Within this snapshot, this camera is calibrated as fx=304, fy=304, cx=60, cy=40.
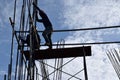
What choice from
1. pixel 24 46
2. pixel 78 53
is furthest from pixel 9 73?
pixel 78 53

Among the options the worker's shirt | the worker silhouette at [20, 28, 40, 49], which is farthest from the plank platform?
the worker's shirt

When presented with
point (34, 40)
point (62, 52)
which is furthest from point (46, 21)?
point (62, 52)

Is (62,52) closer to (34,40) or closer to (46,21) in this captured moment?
(46,21)

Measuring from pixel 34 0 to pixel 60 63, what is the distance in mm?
5468

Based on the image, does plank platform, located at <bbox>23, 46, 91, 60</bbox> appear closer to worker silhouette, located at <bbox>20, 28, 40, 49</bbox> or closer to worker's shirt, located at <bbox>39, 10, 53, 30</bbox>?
worker silhouette, located at <bbox>20, 28, 40, 49</bbox>

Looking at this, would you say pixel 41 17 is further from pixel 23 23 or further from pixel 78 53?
pixel 78 53

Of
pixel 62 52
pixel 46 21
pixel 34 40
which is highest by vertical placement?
pixel 46 21

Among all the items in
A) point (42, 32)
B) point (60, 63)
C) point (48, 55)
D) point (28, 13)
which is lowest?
point (60, 63)

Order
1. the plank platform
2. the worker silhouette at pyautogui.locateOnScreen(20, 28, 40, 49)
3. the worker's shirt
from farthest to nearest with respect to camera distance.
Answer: the plank platform
the worker's shirt
the worker silhouette at pyautogui.locateOnScreen(20, 28, 40, 49)

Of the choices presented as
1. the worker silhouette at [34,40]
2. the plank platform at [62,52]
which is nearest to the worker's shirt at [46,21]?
the worker silhouette at [34,40]

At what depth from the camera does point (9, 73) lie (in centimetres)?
1034

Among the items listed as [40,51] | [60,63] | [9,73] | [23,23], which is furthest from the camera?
[60,63]

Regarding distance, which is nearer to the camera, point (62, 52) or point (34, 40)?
point (34, 40)

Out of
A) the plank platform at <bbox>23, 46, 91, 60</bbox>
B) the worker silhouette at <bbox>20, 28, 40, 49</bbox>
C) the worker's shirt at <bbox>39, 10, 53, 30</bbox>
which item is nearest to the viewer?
the worker silhouette at <bbox>20, 28, 40, 49</bbox>
